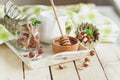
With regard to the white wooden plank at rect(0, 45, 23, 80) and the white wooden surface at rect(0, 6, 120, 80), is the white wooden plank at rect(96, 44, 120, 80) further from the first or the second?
the white wooden plank at rect(0, 45, 23, 80)

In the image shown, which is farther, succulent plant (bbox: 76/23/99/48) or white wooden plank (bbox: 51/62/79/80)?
succulent plant (bbox: 76/23/99/48)

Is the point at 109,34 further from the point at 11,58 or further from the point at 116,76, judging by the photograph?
the point at 11,58

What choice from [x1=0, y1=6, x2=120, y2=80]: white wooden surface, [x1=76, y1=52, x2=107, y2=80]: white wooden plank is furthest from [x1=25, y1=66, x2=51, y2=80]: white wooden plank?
[x1=76, y1=52, x2=107, y2=80]: white wooden plank

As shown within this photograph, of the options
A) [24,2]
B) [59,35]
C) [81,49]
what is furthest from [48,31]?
[24,2]

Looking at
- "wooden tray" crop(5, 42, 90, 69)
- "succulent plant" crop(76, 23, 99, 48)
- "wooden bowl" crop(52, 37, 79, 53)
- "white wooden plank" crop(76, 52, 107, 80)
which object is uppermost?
"succulent plant" crop(76, 23, 99, 48)

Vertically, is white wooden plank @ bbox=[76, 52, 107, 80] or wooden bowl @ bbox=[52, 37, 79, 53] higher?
wooden bowl @ bbox=[52, 37, 79, 53]

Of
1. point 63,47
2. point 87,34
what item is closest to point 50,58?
point 63,47

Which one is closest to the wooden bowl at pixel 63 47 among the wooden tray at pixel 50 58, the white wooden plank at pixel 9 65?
the wooden tray at pixel 50 58

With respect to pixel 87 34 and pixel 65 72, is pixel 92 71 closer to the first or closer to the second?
pixel 65 72
